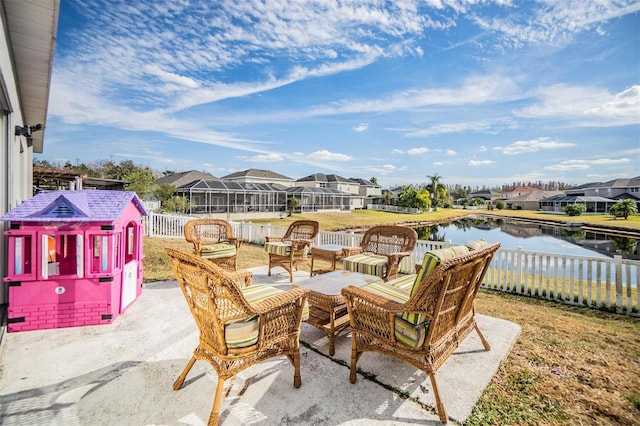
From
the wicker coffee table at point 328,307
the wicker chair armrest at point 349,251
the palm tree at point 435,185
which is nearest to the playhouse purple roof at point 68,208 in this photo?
the wicker coffee table at point 328,307

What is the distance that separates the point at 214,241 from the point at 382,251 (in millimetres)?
3369

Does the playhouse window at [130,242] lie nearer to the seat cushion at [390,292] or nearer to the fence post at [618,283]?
→ the seat cushion at [390,292]

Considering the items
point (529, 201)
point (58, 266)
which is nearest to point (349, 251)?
point (58, 266)

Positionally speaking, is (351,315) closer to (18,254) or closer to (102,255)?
(102,255)

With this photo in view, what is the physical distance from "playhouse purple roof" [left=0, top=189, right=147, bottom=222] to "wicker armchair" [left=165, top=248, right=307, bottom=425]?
Answer: 1888mm

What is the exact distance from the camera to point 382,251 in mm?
5172

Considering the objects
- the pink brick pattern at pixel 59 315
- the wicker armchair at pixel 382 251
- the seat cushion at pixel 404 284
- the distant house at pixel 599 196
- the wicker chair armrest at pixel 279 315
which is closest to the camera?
the wicker chair armrest at pixel 279 315

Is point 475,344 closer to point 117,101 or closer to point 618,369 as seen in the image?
point 618,369

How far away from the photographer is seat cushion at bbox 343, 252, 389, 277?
160 inches

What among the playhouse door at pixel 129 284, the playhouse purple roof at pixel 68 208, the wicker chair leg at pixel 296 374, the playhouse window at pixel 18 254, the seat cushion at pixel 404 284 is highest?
the playhouse purple roof at pixel 68 208

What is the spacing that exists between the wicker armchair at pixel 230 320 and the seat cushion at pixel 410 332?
730 millimetres

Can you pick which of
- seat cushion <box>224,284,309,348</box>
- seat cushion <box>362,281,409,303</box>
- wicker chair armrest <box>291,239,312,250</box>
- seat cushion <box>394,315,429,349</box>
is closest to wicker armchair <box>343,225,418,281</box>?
wicker chair armrest <box>291,239,312,250</box>

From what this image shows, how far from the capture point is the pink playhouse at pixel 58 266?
289cm

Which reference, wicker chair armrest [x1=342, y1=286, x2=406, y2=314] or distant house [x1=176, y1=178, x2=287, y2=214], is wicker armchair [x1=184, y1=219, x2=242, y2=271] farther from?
distant house [x1=176, y1=178, x2=287, y2=214]
